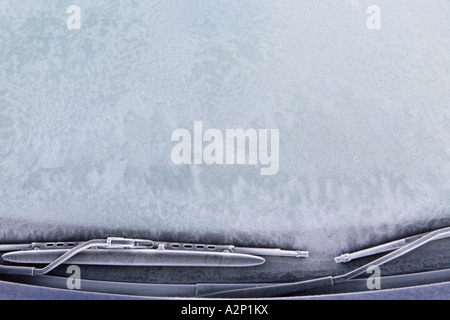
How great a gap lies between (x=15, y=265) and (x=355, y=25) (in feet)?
4.05

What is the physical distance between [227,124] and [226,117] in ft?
0.07

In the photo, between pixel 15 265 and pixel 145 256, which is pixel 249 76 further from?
pixel 15 265

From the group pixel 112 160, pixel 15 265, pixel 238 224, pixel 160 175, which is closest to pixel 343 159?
pixel 238 224

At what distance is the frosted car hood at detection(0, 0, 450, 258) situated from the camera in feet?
2.87

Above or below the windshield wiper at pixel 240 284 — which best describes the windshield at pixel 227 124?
above
